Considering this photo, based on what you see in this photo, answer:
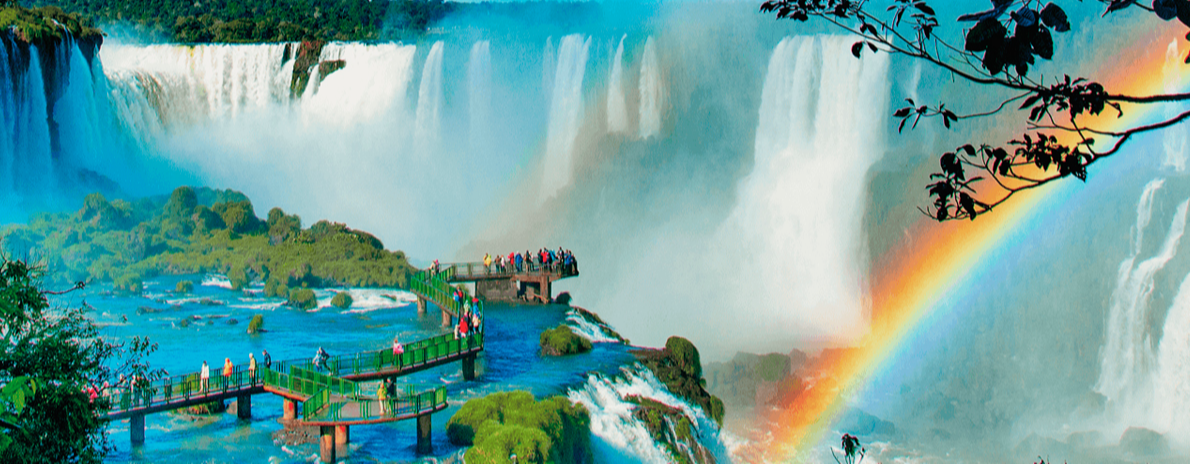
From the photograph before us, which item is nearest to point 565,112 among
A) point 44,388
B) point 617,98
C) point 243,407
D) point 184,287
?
point 617,98

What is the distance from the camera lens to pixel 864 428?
103 feet

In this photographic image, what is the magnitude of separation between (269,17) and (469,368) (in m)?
38.2

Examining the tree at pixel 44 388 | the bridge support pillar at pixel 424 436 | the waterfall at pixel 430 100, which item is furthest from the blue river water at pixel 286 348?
the waterfall at pixel 430 100

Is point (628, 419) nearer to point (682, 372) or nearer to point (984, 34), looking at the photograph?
point (682, 372)

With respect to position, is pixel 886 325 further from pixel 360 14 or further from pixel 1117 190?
pixel 360 14

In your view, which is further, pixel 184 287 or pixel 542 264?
pixel 184 287

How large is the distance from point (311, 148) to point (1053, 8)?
4816 cm

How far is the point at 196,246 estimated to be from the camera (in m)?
42.1

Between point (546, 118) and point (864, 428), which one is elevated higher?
point (546, 118)

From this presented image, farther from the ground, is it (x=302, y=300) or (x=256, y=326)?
(x=302, y=300)

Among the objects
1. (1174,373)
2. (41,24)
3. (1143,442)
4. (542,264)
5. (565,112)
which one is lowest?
(1143,442)

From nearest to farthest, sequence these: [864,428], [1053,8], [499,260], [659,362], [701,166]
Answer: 1. [1053,8]
2. [659,362]
3. [864,428]
4. [499,260]
5. [701,166]

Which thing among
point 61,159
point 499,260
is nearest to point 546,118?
point 499,260

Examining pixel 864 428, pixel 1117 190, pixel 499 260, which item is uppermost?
pixel 1117 190
